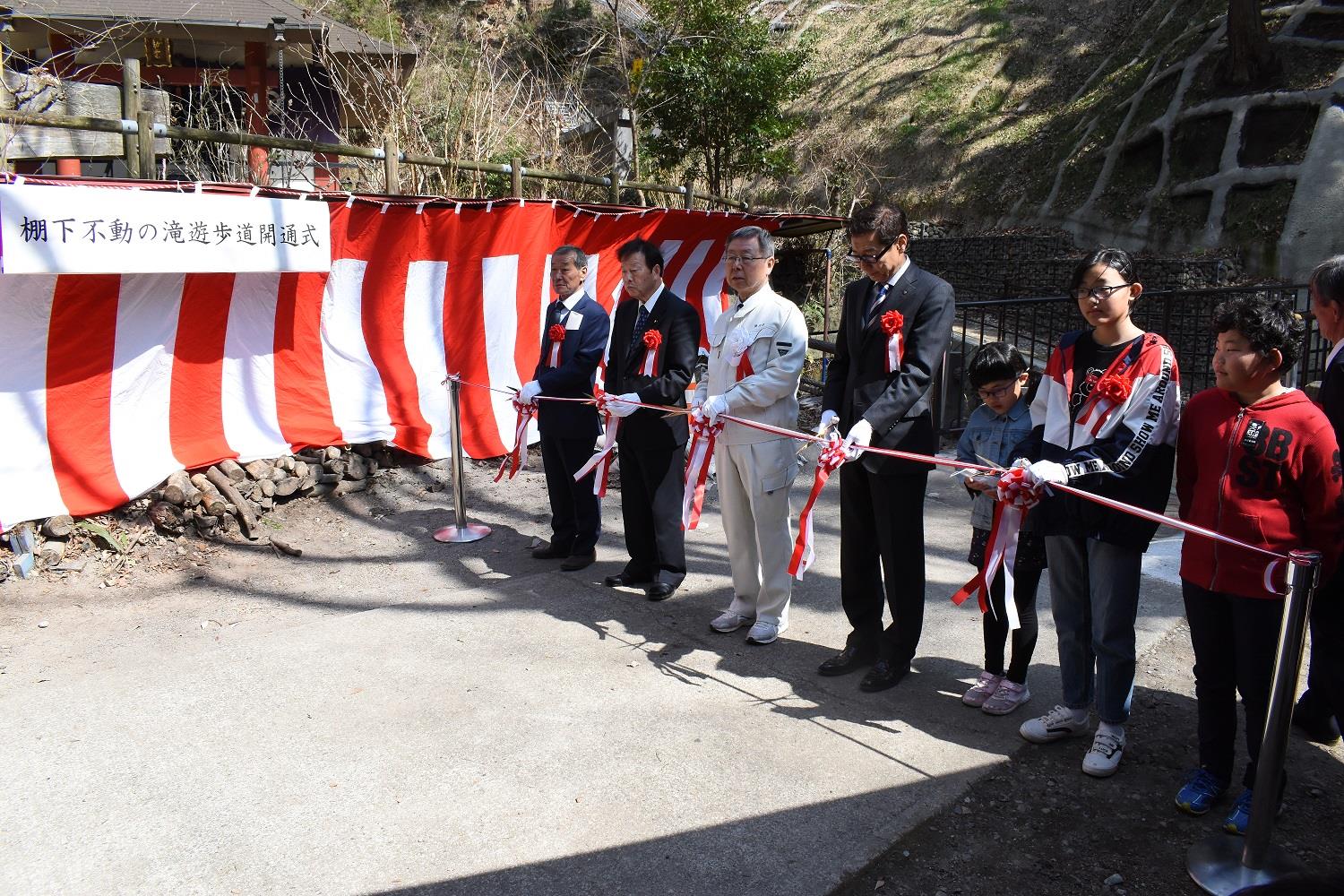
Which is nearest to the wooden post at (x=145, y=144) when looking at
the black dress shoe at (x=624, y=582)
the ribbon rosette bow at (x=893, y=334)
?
the black dress shoe at (x=624, y=582)

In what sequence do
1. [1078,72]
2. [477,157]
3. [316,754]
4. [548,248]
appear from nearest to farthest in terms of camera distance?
[316,754], [548,248], [477,157], [1078,72]

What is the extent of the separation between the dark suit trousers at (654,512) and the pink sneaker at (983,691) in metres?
1.78

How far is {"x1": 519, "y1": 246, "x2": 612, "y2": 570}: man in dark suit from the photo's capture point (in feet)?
18.5

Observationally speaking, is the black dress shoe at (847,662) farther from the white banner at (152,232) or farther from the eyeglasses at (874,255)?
the white banner at (152,232)

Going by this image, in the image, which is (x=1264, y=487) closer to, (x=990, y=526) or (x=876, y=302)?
(x=990, y=526)

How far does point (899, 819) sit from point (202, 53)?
59.9 ft

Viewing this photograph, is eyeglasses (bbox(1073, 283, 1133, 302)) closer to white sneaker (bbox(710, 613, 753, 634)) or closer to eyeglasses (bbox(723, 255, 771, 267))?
eyeglasses (bbox(723, 255, 771, 267))

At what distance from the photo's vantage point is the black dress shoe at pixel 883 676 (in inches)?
162

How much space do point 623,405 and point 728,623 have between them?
1207 mm

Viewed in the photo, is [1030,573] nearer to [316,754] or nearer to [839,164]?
[316,754]

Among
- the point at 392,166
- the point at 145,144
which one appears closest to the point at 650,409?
the point at 392,166

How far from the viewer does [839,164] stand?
66.0ft

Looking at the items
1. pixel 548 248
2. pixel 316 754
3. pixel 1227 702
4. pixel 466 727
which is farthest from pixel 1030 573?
pixel 548 248

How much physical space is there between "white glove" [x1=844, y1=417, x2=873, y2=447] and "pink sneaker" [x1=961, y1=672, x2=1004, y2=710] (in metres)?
1.09
